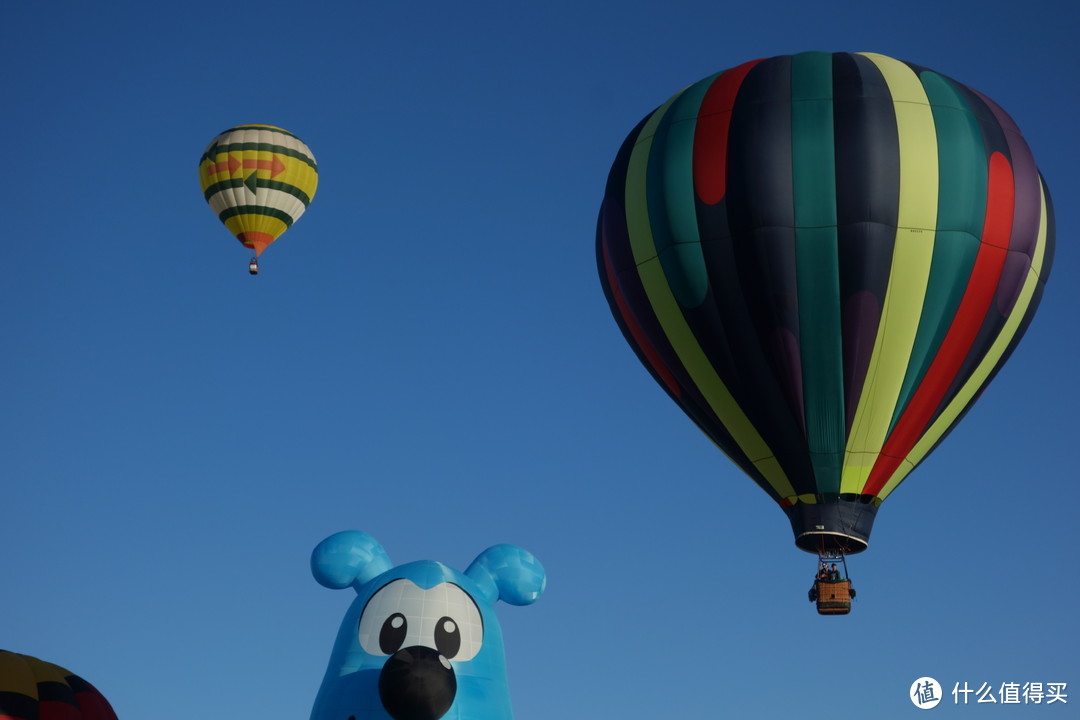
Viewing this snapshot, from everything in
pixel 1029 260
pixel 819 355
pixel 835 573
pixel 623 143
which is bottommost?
pixel 835 573

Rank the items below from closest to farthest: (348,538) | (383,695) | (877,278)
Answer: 1. (383,695)
2. (348,538)
3. (877,278)

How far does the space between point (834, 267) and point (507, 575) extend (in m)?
4.92

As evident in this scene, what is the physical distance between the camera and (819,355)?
1898cm

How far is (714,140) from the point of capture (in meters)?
19.5

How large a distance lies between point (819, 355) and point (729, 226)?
61.9 inches

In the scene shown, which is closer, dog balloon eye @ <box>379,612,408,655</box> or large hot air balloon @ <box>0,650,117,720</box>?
dog balloon eye @ <box>379,612,408,655</box>

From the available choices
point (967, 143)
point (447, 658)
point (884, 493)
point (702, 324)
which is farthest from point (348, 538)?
point (967, 143)

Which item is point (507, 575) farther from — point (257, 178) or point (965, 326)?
point (257, 178)

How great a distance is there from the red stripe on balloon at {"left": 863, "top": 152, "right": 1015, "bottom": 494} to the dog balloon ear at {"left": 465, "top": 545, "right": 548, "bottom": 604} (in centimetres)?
441

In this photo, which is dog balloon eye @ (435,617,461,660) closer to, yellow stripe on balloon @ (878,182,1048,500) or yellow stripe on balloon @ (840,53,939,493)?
yellow stripe on balloon @ (840,53,939,493)

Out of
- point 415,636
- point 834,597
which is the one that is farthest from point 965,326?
point 415,636

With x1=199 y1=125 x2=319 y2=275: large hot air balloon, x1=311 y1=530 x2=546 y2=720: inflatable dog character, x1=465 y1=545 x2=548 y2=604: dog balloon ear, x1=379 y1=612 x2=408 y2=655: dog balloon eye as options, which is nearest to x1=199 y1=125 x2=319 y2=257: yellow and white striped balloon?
x1=199 y1=125 x2=319 y2=275: large hot air balloon

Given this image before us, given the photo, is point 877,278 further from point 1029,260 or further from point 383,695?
point 383,695

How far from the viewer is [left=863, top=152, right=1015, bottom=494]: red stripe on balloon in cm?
1917
